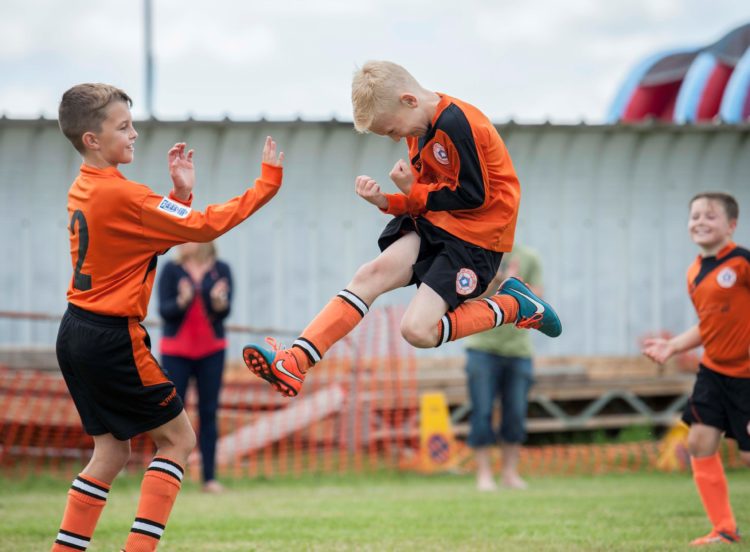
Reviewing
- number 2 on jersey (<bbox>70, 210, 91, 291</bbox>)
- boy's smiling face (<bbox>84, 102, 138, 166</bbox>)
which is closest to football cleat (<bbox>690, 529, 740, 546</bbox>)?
number 2 on jersey (<bbox>70, 210, 91, 291</bbox>)

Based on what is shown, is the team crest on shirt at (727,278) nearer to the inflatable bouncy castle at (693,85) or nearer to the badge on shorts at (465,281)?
the badge on shorts at (465,281)

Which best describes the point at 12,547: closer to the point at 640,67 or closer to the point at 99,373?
the point at 99,373

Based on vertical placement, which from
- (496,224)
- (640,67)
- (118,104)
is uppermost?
(640,67)

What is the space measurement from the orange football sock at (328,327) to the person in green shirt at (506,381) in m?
4.02

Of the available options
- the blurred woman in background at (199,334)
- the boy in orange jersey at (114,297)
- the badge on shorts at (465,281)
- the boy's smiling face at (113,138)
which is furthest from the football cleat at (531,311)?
the blurred woman in background at (199,334)

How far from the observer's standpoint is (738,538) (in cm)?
557

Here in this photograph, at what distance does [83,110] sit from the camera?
422 centimetres

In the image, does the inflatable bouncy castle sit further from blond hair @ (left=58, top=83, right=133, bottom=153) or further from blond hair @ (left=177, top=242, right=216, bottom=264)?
blond hair @ (left=58, top=83, right=133, bottom=153)

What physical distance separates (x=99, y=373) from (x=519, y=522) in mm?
3282

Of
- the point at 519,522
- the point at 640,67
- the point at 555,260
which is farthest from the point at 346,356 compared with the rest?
the point at 640,67

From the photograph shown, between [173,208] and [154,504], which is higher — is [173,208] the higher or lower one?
the higher one

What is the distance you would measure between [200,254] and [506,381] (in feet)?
9.44

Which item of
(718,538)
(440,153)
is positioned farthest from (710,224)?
(440,153)

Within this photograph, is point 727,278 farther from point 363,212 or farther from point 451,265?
point 363,212
